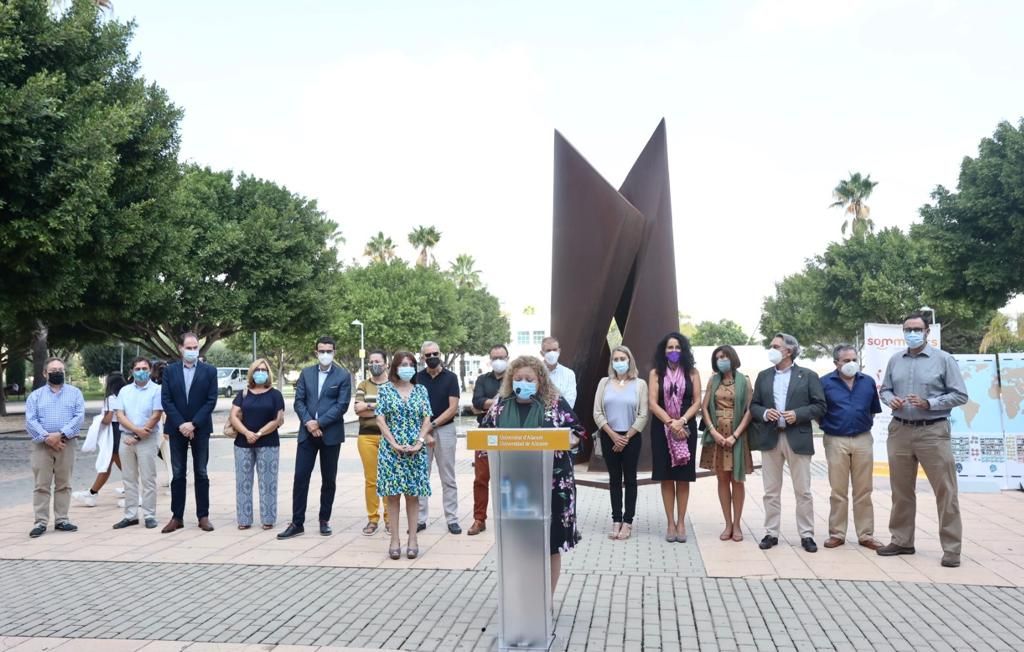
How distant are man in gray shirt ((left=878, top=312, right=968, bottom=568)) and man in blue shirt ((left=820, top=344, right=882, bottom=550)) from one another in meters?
0.26

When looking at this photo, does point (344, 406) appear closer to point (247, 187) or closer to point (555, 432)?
point (555, 432)

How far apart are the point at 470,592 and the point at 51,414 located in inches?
187

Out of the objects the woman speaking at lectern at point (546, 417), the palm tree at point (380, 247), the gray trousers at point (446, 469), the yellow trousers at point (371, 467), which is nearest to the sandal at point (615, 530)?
the gray trousers at point (446, 469)

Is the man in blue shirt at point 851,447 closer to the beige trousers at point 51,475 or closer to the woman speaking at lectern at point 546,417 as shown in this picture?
the woman speaking at lectern at point 546,417

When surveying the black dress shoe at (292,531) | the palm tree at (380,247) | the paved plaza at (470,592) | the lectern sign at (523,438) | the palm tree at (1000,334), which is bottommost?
the paved plaza at (470,592)

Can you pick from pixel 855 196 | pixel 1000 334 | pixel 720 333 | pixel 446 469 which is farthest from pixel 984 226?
pixel 720 333

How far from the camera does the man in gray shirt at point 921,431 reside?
6.05 meters

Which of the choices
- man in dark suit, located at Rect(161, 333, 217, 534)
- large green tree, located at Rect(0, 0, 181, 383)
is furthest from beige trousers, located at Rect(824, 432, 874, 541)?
large green tree, located at Rect(0, 0, 181, 383)

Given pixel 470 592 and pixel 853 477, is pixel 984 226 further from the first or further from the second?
pixel 470 592

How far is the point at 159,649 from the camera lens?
432 cm

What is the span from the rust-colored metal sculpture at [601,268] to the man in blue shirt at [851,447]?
3.53m

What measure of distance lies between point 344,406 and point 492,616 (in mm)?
3249

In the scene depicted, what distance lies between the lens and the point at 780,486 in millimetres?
6836

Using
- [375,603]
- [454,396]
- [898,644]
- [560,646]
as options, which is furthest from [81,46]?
[898,644]
